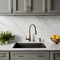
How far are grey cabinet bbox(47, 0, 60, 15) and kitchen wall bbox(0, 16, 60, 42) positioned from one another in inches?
16.3

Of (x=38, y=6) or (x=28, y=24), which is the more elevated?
(x=38, y=6)

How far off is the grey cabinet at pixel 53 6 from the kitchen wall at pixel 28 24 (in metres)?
0.41

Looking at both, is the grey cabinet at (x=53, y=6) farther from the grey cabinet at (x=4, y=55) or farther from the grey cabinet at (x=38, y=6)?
the grey cabinet at (x=4, y=55)

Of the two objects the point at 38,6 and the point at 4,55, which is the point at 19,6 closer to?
the point at 38,6

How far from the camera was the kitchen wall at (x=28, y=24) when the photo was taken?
3.27 metres

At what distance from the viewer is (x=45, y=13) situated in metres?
2.88

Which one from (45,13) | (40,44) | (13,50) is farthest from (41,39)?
(13,50)

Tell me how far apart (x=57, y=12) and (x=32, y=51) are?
868 millimetres

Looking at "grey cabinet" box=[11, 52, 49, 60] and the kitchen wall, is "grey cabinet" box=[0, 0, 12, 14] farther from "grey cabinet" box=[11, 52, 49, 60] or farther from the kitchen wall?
"grey cabinet" box=[11, 52, 49, 60]

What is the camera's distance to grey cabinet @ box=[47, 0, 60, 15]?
2.86 metres

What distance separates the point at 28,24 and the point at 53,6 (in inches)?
26.9

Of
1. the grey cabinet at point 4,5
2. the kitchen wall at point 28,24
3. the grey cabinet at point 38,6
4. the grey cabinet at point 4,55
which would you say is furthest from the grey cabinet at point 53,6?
the grey cabinet at point 4,55

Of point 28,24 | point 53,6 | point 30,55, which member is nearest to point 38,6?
point 53,6

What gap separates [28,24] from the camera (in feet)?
10.7
